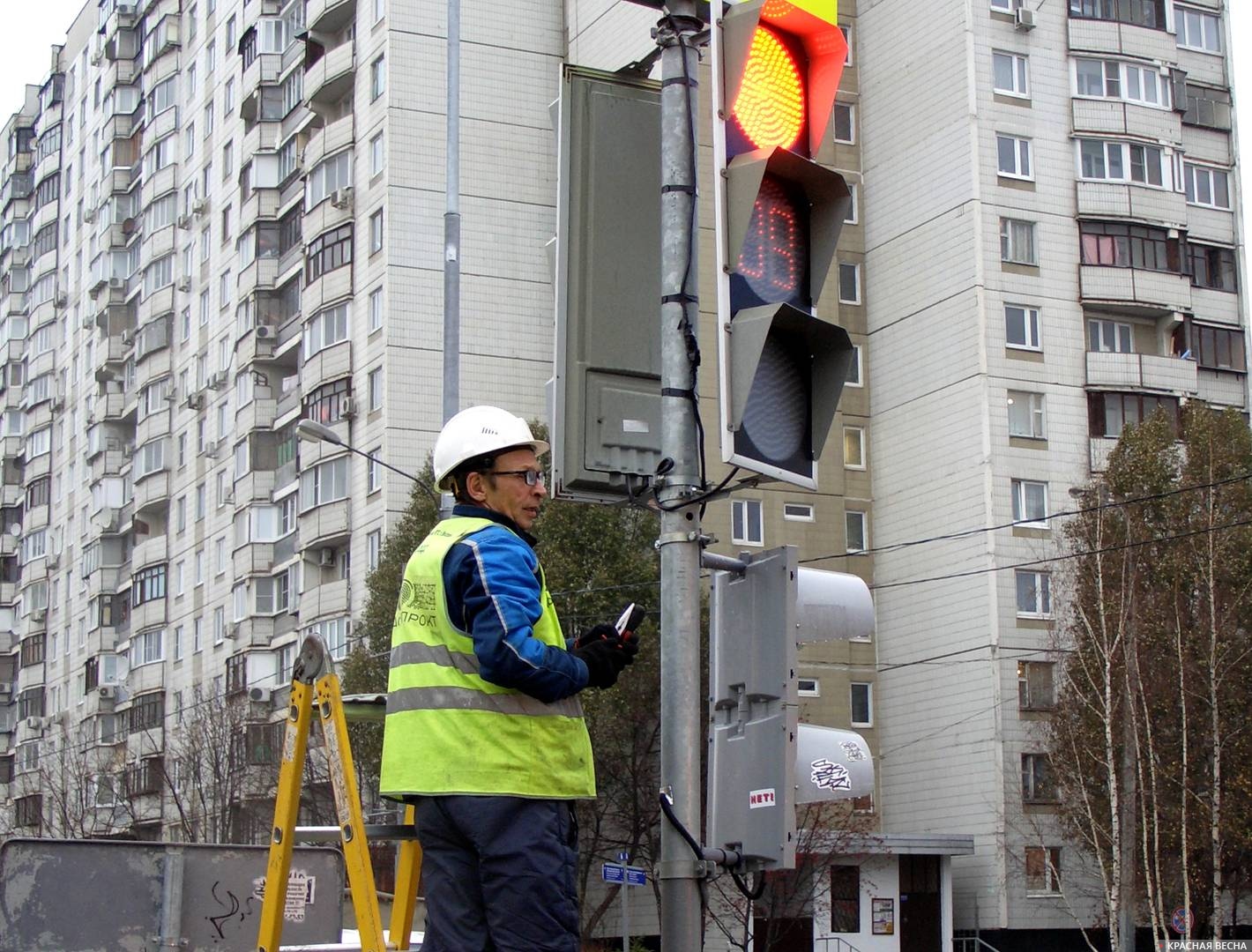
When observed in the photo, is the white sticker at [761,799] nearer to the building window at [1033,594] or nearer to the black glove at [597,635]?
the black glove at [597,635]

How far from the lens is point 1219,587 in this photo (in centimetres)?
4366

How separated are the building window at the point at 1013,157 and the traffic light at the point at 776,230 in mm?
44911

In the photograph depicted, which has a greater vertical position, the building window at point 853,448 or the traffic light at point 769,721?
the building window at point 853,448

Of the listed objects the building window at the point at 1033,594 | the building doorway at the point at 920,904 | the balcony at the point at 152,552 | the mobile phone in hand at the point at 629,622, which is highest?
the balcony at the point at 152,552

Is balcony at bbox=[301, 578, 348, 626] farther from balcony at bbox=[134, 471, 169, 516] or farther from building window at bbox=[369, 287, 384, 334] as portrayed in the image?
balcony at bbox=[134, 471, 169, 516]

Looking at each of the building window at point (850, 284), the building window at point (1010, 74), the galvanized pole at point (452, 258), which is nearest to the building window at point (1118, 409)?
the building window at point (850, 284)

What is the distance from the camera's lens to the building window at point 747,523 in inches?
1970

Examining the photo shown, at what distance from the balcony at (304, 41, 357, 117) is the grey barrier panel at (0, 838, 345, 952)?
49412 millimetres

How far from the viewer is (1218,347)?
52.2 metres

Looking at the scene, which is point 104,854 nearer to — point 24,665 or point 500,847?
point 500,847

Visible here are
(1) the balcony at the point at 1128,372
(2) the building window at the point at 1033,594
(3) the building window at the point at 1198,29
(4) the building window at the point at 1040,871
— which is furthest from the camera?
(3) the building window at the point at 1198,29

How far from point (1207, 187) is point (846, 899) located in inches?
864

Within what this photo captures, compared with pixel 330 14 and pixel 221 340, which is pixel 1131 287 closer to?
pixel 330 14

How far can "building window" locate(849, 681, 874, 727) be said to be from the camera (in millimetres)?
51156
